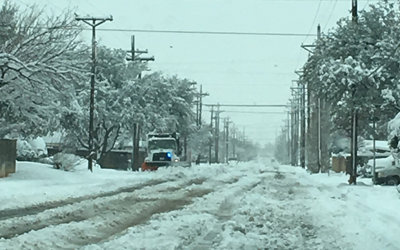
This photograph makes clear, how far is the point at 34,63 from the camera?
26000mm

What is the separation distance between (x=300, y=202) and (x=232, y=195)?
9.14ft

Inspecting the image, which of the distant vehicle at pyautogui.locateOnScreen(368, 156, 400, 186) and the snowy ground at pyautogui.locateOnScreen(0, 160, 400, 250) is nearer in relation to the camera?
the snowy ground at pyautogui.locateOnScreen(0, 160, 400, 250)

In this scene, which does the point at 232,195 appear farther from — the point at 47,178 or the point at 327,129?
the point at 327,129

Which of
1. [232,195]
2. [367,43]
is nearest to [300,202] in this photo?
[232,195]

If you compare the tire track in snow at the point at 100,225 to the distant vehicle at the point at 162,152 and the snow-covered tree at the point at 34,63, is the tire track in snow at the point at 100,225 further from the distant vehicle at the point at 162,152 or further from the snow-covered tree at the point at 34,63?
the distant vehicle at the point at 162,152

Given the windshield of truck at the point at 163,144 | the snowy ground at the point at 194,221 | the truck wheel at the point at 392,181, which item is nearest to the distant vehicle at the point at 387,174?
the truck wheel at the point at 392,181

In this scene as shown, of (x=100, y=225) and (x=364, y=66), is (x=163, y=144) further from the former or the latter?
(x=100, y=225)

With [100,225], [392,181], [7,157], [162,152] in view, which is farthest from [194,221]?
[162,152]

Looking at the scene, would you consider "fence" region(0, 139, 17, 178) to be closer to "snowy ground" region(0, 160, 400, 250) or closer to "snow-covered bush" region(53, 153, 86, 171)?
"snow-covered bush" region(53, 153, 86, 171)

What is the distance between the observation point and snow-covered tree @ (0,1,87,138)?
27.0 meters

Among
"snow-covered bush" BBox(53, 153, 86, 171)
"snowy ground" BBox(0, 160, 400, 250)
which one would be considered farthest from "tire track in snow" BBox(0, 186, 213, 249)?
"snow-covered bush" BBox(53, 153, 86, 171)

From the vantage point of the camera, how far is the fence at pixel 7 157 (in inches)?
1198

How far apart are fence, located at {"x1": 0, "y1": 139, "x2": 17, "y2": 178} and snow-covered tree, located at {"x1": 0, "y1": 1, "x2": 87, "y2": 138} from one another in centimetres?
137

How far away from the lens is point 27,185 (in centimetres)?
2616
